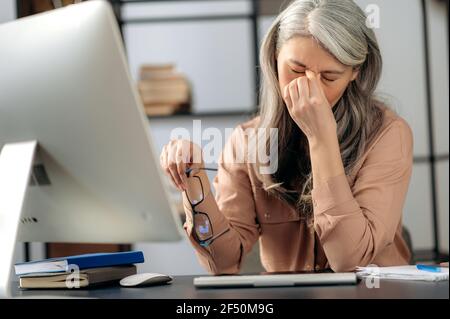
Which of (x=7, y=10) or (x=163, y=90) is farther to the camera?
(x=163, y=90)

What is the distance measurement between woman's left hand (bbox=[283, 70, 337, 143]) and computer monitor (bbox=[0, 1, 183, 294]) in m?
0.46

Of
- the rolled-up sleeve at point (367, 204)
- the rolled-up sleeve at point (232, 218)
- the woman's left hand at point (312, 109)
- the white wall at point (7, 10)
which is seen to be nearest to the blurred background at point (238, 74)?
the white wall at point (7, 10)

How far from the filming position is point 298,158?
174 cm

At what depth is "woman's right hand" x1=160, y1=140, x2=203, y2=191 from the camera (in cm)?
135

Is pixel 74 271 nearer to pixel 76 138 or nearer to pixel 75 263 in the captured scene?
pixel 75 263

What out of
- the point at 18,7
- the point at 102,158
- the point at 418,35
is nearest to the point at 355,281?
the point at 102,158

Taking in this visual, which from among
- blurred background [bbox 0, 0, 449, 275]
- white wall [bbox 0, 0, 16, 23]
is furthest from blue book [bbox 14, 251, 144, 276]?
blurred background [bbox 0, 0, 449, 275]

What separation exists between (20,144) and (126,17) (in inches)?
104

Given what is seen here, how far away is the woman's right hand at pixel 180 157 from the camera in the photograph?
53.1 inches

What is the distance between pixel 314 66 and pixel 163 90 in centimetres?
201

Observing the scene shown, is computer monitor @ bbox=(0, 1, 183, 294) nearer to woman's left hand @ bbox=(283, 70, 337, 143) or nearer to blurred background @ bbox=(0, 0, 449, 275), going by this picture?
woman's left hand @ bbox=(283, 70, 337, 143)

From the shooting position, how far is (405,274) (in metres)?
1.16

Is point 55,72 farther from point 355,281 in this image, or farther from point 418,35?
point 418,35

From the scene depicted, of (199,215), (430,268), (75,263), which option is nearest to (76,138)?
(75,263)
